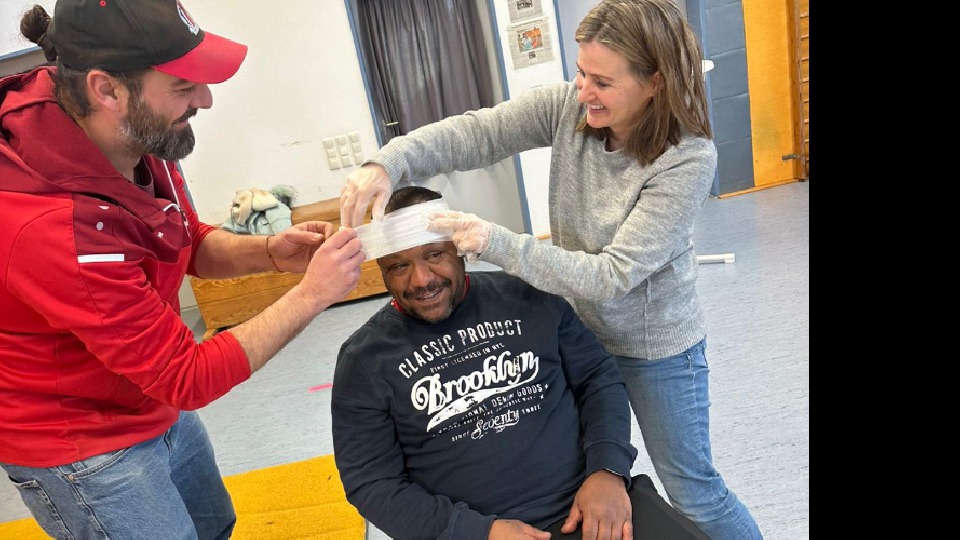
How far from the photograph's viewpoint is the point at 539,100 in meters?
1.56

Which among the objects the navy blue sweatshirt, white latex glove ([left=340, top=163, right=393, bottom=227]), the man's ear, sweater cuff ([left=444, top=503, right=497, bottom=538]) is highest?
the man's ear

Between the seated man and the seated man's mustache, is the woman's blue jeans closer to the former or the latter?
the seated man

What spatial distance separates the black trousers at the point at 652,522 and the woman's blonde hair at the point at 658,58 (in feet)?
2.35

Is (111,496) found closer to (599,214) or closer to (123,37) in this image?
(123,37)

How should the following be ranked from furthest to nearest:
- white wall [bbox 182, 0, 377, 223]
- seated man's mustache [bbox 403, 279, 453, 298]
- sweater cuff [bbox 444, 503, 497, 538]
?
white wall [bbox 182, 0, 377, 223], seated man's mustache [bbox 403, 279, 453, 298], sweater cuff [bbox 444, 503, 497, 538]

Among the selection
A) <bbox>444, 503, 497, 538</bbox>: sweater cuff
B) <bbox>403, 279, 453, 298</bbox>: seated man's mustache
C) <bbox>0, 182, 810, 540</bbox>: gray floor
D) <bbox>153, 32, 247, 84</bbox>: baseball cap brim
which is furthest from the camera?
<bbox>0, 182, 810, 540</bbox>: gray floor

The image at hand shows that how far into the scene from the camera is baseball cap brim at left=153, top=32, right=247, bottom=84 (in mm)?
1210

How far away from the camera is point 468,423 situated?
146 cm

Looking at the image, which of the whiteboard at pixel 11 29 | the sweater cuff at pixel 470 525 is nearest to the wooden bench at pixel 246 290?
the whiteboard at pixel 11 29

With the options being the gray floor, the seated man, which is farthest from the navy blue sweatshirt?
the gray floor

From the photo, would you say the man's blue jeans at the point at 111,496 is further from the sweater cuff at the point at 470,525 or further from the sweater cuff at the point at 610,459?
the sweater cuff at the point at 610,459

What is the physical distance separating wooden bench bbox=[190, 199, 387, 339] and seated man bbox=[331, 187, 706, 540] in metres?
3.04

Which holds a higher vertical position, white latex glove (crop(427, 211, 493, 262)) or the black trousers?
white latex glove (crop(427, 211, 493, 262))
